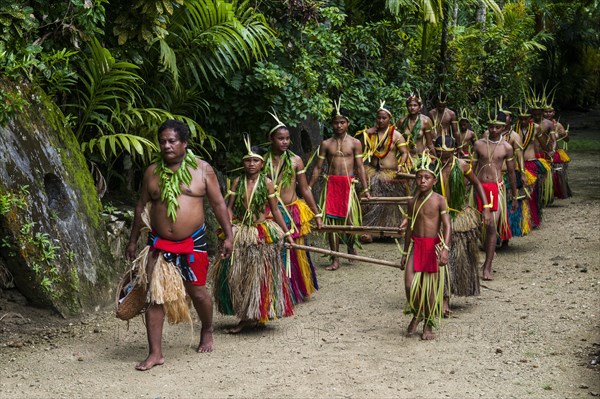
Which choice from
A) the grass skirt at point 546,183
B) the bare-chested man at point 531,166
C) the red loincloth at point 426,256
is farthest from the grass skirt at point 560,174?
the red loincloth at point 426,256

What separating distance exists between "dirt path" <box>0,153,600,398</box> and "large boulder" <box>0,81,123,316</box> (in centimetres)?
22

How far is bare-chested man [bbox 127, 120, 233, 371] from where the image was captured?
5793 mm

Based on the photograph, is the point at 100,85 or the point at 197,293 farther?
the point at 100,85

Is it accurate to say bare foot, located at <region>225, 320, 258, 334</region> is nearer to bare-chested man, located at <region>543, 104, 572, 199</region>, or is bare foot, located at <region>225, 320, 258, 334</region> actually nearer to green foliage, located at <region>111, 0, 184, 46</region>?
green foliage, located at <region>111, 0, 184, 46</region>

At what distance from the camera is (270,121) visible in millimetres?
9945

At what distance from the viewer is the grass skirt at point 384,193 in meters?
10.0

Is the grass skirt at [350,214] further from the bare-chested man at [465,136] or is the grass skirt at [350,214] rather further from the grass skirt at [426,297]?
the bare-chested man at [465,136]

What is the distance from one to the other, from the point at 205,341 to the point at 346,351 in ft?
3.05

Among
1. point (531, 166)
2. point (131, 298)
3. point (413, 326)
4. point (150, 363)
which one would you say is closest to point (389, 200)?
point (413, 326)

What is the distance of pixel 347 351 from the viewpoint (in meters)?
6.16

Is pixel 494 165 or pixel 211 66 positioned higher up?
pixel 211 66

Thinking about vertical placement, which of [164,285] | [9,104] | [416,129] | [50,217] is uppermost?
[9,104]

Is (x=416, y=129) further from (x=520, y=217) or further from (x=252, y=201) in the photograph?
(x=252, y=201)

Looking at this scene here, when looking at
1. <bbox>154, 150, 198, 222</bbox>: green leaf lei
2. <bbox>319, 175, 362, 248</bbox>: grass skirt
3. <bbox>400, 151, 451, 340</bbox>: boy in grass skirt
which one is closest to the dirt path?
<bbox>400, 151, 451, 340</bbox>: boy in grass skirt
